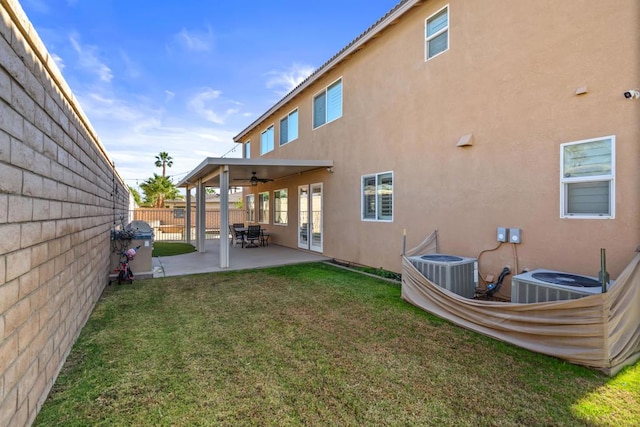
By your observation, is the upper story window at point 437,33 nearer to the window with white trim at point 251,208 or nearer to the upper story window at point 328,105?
the upper story window at point 328,105

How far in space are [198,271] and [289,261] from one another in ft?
8.51

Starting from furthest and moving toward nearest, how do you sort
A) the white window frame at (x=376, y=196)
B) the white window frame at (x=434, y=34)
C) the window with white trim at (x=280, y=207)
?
the window with white trim at (x=280, y=207) < the white window frame at (x=376, y=196) < the white window frame at (x=434, y=34)

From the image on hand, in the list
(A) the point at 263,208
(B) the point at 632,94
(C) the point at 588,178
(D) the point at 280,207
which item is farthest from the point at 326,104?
(B) the point at 632,94

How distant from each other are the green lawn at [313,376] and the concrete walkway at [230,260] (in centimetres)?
351

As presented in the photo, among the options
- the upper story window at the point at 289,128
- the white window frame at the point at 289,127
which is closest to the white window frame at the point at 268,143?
the white window frame at the point at 289,127

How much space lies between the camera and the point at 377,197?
8234 millimetres

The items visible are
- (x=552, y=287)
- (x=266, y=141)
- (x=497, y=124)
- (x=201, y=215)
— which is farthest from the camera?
(x=266, y=141)

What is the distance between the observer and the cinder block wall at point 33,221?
6.52 feet

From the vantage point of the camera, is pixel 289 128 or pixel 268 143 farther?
pixel 268 143

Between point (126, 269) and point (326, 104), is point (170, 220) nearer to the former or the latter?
point (326, 104)

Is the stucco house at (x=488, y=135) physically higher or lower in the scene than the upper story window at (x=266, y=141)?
lower

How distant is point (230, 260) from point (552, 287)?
8357 millimetres

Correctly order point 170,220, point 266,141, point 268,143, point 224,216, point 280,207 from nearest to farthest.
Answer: point 224,216
point 280,207
point 268,143
point 266,141
point 170,220

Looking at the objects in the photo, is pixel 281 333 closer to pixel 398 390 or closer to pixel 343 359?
pixel 343 359
